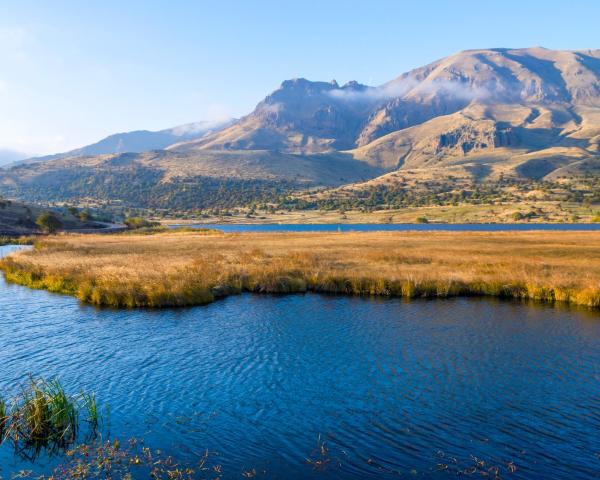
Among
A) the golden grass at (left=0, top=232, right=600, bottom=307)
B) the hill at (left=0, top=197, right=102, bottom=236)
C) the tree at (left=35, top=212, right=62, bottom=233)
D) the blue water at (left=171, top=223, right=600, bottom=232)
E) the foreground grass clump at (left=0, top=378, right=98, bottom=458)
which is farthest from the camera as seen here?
the blue water at (left=171, top=223, right=600, bottom=232)

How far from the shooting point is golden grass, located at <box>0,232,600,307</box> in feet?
129

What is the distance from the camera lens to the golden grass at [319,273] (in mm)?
39469

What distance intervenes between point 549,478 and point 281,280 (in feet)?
105

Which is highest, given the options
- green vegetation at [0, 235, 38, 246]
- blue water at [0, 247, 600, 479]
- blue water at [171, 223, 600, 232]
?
green vegetation at [0, 235, 38, 246]

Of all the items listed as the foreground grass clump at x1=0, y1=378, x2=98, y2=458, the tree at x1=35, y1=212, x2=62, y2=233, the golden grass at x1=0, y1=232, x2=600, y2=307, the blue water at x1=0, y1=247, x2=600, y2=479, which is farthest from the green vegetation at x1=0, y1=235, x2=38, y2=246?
the foreground grass clump at x1=0, y1=378, x2=98, y2=458

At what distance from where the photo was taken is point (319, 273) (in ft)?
A: 153

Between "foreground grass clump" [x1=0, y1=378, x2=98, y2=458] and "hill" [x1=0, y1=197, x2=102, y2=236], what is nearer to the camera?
"foreground grass clump" [x1=0, y1=378, x2=98, y2=458]

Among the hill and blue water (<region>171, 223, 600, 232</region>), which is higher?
the hill

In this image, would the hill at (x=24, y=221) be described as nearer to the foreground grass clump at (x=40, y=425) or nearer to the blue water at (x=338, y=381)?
the blue water at (x=338, y=381)

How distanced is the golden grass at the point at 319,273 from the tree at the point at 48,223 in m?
56.1

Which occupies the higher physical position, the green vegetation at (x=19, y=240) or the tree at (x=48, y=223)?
the tree at (x=48, y=223)

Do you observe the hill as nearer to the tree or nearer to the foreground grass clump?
the tree

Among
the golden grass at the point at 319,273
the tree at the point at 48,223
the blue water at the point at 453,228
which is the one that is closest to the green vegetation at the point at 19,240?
the tree at the point at 48,223

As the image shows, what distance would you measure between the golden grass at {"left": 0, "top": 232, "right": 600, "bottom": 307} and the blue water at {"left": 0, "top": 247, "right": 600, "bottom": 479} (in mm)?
3656
